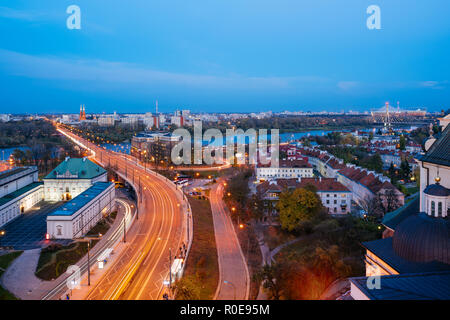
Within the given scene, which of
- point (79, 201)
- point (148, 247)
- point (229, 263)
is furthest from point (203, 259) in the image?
point (79, 201)

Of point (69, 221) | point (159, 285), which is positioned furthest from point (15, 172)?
point (159, 285)

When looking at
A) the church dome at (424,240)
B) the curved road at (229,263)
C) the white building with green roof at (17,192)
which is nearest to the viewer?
the church dome at (424,240)

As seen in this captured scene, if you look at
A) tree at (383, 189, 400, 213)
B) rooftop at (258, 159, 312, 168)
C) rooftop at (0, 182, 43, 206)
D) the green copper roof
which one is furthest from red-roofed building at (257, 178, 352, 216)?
rooftop at (0, 182, 43, 206)

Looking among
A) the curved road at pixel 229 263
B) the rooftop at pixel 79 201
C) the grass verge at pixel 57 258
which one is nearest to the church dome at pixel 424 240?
the curved road at pixel 229 263

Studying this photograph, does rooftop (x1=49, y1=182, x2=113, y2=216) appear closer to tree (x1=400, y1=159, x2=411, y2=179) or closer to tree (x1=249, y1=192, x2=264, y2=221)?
tree (x1=249, y1=192, x2=264, y2=221)

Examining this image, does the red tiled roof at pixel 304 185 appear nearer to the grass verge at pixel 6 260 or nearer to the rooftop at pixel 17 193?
the grass verge at pixel 6 260

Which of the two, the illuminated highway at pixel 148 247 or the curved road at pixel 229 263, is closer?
the illuminated highway at pixel 148 247
